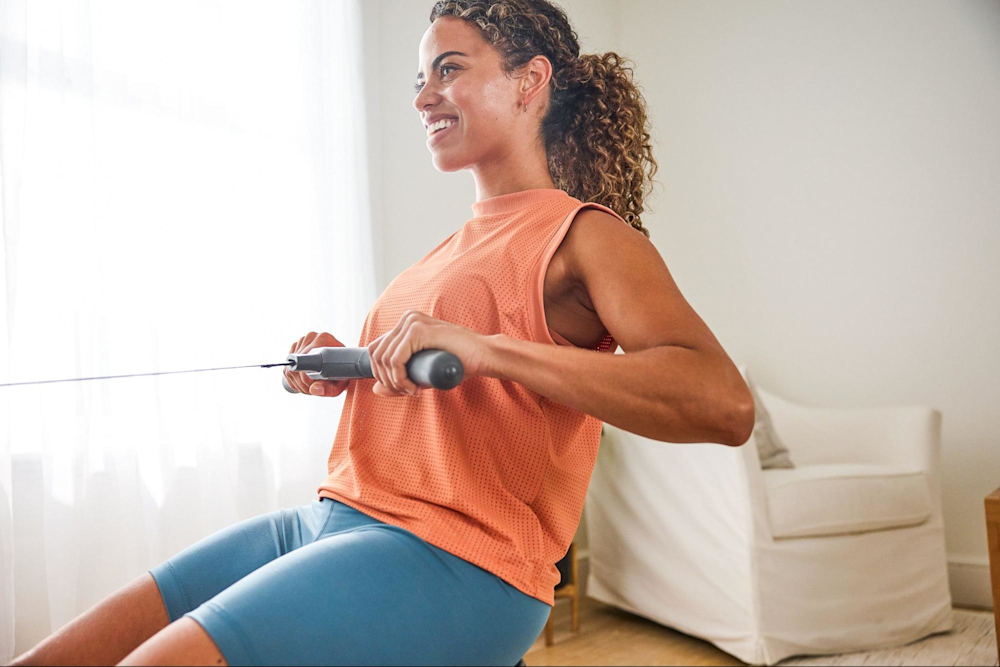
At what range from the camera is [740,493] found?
2.23m

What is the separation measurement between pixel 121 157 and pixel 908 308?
259 centimetres

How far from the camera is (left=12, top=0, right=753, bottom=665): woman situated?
66cm

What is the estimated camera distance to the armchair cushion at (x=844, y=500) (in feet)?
7.39

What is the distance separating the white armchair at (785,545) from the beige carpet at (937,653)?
0.03 meters

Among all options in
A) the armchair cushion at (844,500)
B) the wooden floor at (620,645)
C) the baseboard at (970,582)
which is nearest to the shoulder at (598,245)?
the armchair cushion at (844,500)

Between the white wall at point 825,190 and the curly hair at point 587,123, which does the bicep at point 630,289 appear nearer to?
the curly hair at point 587,123

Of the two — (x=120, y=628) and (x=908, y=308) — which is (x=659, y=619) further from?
(x=120, y=628)

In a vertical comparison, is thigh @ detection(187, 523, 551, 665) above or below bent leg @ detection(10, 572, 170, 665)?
above

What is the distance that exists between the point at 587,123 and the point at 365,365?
1.70ft

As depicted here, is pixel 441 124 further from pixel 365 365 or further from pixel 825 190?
pixel 825 190

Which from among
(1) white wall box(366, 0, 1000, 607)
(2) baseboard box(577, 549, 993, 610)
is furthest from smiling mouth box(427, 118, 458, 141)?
(2) baseboard box(577, 549, 993, 610)

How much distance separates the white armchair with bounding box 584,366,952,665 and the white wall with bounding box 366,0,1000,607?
0.35m

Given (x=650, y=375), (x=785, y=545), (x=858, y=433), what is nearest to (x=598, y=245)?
(x=650, y=375)

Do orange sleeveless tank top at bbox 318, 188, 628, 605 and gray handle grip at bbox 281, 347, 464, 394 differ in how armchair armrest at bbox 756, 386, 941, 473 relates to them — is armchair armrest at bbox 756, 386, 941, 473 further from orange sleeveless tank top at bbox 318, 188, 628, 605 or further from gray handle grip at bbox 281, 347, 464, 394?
gray handle grip at bbox 281, 347, 464, 394
